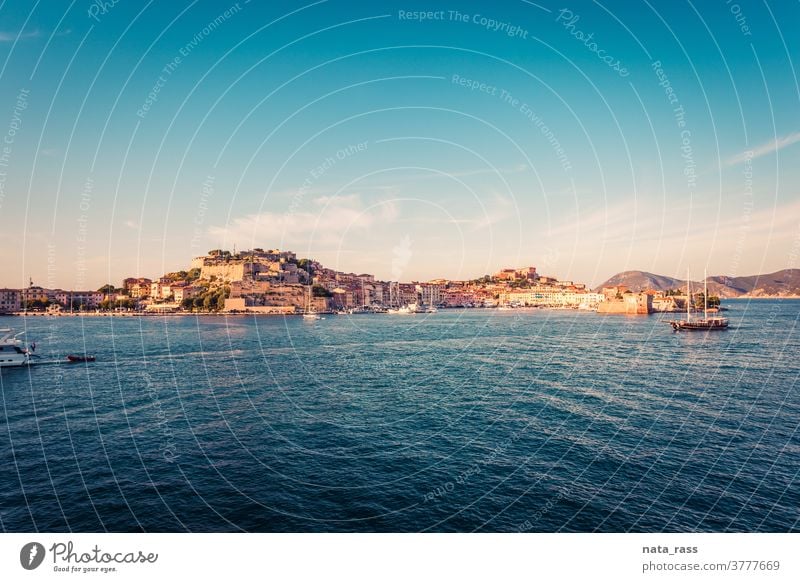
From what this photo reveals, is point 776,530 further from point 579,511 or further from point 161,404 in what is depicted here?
point 161,404

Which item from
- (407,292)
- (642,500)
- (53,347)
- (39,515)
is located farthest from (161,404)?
(407,292)

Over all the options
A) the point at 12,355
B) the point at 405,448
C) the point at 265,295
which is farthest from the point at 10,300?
the point at 405,448

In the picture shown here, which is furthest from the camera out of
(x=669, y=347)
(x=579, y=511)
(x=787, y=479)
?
(x=669, y=347)

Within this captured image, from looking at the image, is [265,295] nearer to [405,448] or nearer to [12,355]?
[12,355]

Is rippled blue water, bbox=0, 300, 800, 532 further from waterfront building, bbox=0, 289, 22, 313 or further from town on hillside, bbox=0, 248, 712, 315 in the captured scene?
waterfront building, bbox=0, 289, 22, 313

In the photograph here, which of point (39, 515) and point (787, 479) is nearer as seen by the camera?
point (39, 515)

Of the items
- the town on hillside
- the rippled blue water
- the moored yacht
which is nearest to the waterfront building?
the town on hillside
